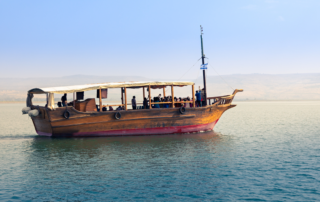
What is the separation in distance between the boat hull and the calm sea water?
1.50 meters

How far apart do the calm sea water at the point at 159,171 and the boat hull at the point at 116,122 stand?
1.50 metres

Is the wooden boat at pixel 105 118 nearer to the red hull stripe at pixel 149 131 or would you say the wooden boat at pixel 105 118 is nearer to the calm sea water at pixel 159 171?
the red hull stripe at pixel 149 131

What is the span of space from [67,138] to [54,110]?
2393 mm

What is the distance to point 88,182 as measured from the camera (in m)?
11.9

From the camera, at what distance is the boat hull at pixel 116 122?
71.6ft

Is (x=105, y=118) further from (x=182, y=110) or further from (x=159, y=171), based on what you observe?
(x=159, y=171)

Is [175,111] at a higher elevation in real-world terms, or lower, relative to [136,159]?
higher

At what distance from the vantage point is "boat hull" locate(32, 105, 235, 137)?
21.8m

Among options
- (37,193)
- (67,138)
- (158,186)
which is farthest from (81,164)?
(67,138)

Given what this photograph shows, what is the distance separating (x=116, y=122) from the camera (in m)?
22.4

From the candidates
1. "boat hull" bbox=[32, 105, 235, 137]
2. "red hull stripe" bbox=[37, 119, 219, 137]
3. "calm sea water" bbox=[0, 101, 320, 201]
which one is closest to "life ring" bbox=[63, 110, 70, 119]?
"boat hull" bbox=[32, 105, 235, 137]

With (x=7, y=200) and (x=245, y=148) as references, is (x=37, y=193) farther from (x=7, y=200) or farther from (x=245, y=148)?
(x=245, y=148)

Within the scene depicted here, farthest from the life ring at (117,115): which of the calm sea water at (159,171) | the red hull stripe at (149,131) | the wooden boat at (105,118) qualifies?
the calm sea water at (159,171)

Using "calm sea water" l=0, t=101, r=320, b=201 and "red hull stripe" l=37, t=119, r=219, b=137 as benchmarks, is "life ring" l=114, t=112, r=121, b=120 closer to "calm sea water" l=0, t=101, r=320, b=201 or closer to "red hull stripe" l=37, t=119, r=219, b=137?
"red hull stripe" l=37, t=119, r=219, b=137
